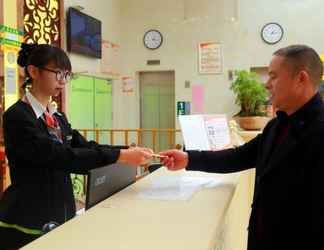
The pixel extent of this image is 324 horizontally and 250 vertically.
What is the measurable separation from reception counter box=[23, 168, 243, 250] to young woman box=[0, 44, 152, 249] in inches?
7.4

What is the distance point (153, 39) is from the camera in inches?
265

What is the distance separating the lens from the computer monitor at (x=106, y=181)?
50.2 inches

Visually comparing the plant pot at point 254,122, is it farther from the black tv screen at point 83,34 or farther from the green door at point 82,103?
the black tv screen at point 83,34

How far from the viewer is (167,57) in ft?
21.8

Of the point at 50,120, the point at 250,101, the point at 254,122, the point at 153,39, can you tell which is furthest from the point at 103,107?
the point at 50,120

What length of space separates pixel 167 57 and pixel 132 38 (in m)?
0.75

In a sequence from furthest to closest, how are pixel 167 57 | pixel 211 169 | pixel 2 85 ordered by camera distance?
pixel 167 57 < pixel 2 85 < pixel 211 169

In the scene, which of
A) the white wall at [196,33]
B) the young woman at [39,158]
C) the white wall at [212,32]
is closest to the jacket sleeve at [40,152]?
the young woman at [39,158]

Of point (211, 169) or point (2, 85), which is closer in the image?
point (211, 169)

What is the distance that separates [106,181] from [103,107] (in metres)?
5.06

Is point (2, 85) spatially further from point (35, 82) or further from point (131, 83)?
point (131, 83)

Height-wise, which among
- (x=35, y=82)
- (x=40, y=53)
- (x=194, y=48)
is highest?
(x=194, y=48)

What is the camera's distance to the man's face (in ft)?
4.35

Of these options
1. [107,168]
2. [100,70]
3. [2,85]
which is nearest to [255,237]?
[107,168]
